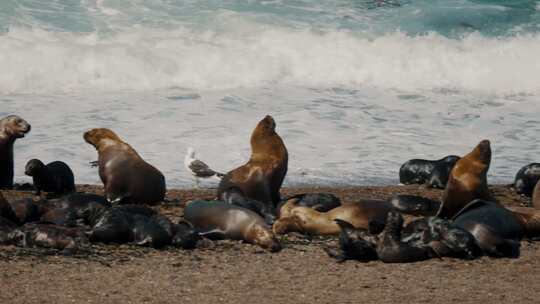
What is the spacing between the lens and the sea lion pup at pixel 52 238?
27.7 ft

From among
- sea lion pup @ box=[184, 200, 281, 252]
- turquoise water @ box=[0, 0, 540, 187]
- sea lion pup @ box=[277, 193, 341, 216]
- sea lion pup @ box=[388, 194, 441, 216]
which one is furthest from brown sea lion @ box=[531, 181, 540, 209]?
sea lion pup @ box=[184, 200, 281, 252]

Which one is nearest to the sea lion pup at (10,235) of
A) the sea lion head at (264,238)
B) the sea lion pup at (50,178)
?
the sea lion head at (264,238)

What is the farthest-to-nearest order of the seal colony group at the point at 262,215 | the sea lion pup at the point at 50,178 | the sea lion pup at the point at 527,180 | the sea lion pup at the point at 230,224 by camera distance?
the sea lion pup at the point at 527,180 → the sea lion pup at the point at 50,178 → the sea lion pup at the point at 230,224 → the seal colony group at the point at 262,215

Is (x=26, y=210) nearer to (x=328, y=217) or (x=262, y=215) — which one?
(x=262, y=215)

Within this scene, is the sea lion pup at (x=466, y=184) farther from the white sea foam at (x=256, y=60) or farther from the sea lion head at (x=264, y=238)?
the white sea foam at (x=256, y=60)

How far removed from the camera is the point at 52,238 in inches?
334

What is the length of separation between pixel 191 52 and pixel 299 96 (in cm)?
326

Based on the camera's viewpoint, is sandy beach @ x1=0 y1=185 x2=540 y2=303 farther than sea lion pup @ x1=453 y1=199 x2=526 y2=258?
No

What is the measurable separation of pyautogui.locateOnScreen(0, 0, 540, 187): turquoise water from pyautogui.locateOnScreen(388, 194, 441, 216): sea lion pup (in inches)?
114

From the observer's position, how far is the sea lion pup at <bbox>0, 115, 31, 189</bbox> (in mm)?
11766

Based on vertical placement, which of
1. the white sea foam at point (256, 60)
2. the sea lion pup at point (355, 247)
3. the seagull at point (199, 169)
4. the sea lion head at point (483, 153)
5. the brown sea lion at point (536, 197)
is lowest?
the white sea foam at point (256, 60)

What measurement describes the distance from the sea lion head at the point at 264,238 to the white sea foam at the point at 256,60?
401 inches

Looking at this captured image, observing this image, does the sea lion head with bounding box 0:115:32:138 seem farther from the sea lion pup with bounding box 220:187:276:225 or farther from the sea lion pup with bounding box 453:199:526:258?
the sea lion pup with bounding box 453:199:526:258

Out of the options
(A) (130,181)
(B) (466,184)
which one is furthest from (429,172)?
(A) (130,181)
